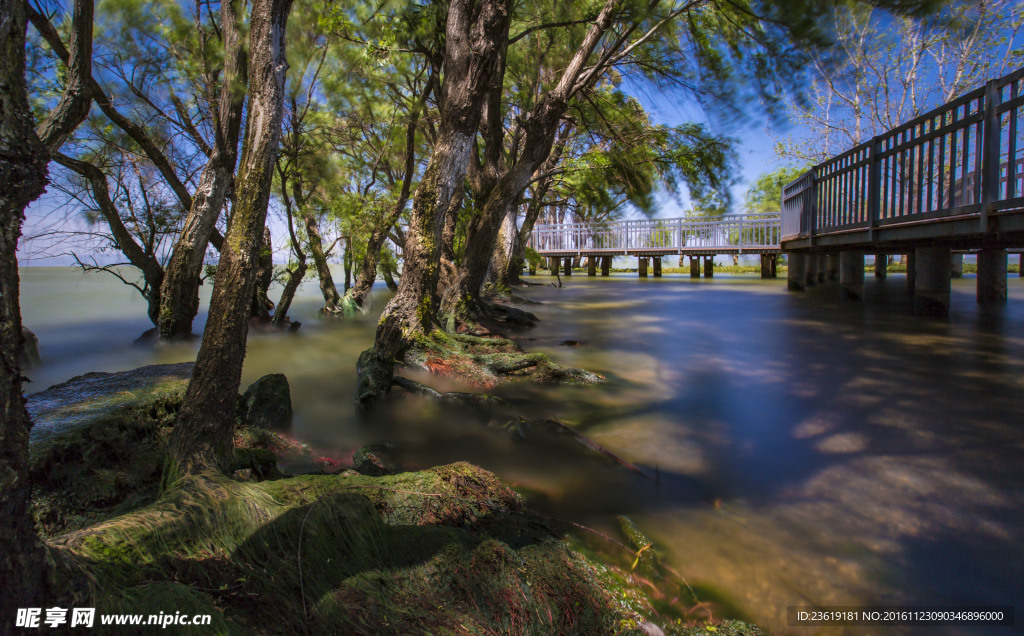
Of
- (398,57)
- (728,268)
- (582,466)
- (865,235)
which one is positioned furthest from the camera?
(728,268)

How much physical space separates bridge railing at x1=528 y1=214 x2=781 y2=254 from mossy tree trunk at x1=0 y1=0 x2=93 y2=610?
92.5 feet

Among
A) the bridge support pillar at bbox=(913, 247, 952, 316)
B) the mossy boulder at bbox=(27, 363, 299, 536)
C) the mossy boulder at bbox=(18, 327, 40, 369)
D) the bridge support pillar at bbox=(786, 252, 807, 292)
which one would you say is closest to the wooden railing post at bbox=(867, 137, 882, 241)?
the bridge support pillar at bbox=(913, 247, 952, 316)

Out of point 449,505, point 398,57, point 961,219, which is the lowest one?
point 449,505

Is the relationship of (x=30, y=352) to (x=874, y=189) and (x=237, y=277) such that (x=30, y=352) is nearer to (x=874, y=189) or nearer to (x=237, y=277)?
(x=237, y=277)

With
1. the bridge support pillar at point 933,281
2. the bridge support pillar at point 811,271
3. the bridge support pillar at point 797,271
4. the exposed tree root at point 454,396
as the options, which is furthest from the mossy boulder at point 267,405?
the bridge support pillar at point 811,271

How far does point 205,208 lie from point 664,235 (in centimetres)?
2616

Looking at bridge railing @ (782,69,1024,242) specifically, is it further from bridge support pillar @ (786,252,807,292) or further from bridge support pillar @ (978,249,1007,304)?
bridge support pillar @ (786,252,807,292)

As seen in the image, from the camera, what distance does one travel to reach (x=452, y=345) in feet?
22.8

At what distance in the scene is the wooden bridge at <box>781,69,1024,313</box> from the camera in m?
5.39

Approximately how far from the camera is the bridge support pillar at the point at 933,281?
999 centimetres

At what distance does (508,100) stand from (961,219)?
12.8 meters

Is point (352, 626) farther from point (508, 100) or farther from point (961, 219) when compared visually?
point (508, 100)

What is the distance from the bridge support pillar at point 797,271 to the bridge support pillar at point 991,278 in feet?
20.6

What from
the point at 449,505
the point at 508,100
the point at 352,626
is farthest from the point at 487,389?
the point at 508,100
